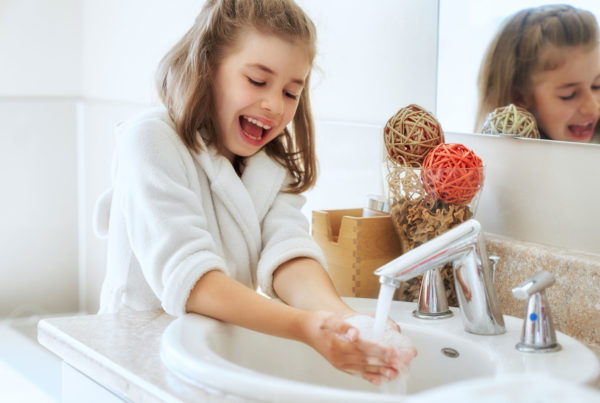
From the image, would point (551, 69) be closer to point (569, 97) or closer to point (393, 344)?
point (569, 97)

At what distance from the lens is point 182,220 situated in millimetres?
839

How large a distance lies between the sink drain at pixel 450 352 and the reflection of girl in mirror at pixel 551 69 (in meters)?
0.28

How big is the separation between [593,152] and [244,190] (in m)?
0.41

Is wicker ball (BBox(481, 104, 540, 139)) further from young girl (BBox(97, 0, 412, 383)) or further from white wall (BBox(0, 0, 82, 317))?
white wall (BBox(0, 0, 82, 317))

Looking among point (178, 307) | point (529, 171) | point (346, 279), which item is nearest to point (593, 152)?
point (529, 171)

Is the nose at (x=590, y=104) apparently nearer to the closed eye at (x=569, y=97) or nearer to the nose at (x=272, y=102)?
the closed eye at (x=569, y=97)

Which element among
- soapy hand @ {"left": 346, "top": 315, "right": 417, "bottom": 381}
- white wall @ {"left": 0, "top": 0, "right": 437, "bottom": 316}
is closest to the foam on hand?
soapy hand @ {"left": 346, "top": 315, "right": 417, "bottom": 381}

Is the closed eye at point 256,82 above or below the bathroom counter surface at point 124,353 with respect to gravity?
above

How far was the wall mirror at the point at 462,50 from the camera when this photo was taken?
984 mm

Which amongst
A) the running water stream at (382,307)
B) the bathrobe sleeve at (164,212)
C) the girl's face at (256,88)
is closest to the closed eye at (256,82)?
the girl's face at (256,88)

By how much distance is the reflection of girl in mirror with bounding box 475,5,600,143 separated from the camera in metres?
0.87

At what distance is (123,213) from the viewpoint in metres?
0.92

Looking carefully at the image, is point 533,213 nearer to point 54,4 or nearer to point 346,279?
point 346,279

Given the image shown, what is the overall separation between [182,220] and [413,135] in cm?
30
